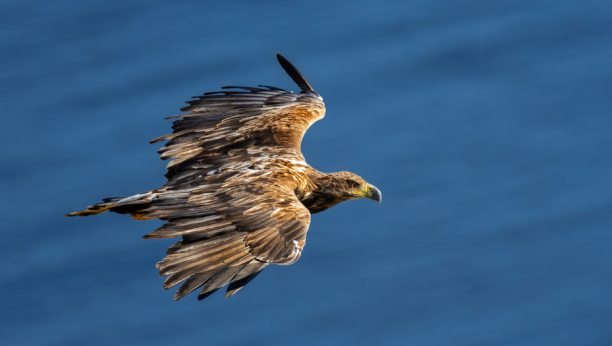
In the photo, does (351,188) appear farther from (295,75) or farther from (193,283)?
(193,283)


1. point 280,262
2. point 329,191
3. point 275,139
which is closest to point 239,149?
point 275,139

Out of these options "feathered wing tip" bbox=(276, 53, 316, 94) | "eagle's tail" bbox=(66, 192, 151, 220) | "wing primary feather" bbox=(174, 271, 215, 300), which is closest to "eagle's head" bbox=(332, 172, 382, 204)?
"eagle's tail" bbox=(66, 192, 151, 220)

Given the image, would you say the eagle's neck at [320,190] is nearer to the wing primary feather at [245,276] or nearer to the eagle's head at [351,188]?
the eagle's head at [351,188]

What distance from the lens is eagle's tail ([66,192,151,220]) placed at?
970 centimetres

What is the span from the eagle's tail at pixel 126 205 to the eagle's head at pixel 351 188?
2278 millimetres

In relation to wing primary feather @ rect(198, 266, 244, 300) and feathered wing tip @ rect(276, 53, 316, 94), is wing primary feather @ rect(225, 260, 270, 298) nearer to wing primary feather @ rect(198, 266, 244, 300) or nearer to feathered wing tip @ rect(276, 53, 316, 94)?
wing primary feather @ rect(198, 266, 244, 300)

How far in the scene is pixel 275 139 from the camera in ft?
37.0

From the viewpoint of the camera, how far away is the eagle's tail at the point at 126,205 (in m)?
9.70

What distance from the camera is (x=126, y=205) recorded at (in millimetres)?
9719

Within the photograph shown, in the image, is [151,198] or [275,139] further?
[275,139]

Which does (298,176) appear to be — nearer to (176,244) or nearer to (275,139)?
(275,139)

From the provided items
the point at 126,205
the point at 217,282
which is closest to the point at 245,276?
the point at 217,282

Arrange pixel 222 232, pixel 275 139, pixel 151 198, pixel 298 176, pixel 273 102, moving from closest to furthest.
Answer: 1. pixel 222 232
2. pixel 151 198
3. pixel 298 176
4. pixel 275 139
5. pixel 273 102

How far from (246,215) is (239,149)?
6.80 ft
